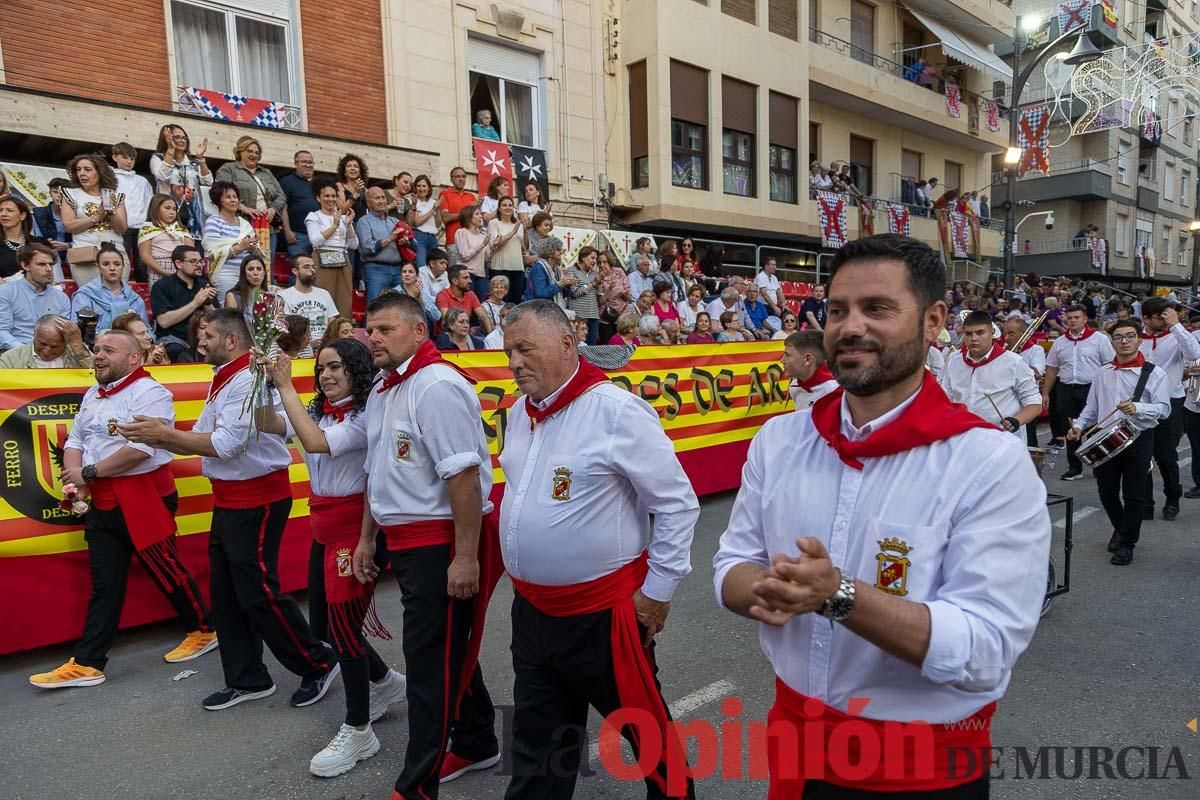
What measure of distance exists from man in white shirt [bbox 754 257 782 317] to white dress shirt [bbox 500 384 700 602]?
→ 1220cm

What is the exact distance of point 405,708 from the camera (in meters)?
4.14

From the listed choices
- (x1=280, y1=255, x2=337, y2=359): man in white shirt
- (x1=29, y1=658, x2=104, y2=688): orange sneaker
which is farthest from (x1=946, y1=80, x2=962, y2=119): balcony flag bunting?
(x1=29, y1=658, x2=104, y2=688): orange sneaker

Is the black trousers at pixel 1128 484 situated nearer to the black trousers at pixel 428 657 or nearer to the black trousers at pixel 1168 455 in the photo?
the black trousers at pixel 1168 455

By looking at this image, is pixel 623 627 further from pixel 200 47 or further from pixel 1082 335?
pixel 200 47

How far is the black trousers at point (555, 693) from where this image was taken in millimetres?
2727

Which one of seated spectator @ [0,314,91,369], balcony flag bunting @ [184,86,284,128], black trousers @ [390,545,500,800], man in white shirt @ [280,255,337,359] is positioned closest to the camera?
black trousers @ [390,545,500,800]

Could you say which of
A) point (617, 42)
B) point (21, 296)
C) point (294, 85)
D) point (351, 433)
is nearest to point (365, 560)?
point (351, 433)

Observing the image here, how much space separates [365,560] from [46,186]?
283 inches

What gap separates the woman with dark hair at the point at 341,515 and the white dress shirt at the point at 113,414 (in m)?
1.34

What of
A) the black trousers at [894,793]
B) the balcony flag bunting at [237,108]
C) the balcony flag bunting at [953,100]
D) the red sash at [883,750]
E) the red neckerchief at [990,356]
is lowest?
the black trousers at [894,793]

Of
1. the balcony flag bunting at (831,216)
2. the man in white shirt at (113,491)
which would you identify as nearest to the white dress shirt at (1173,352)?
the man in white shirt at (113,491)

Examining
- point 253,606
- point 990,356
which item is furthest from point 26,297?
point 990,356

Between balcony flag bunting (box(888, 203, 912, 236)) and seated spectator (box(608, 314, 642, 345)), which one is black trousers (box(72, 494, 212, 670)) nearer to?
seated spectator (box(608, 314, 642, 345))

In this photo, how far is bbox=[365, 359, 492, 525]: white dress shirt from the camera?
3150 millimetres
